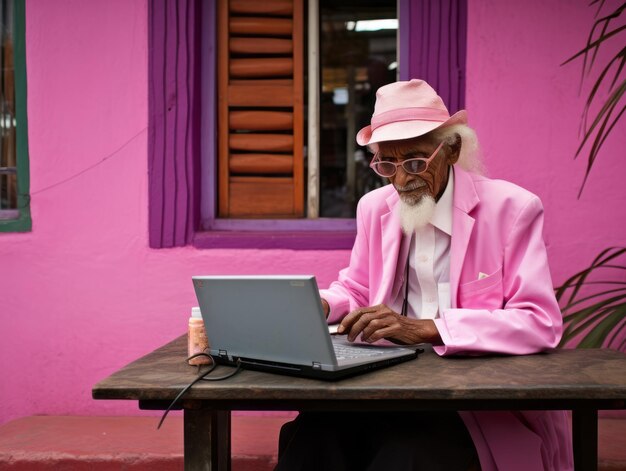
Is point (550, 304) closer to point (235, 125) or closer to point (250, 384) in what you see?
point (250, 384)

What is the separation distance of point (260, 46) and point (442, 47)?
95cm

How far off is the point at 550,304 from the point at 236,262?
1.79m

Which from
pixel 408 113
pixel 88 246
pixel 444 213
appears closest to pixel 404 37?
pixel 408 113

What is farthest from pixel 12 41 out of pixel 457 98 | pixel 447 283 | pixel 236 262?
pixel 447 283

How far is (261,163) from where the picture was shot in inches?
146

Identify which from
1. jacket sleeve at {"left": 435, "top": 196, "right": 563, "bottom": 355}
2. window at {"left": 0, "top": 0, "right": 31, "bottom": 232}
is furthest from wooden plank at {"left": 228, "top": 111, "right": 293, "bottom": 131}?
jacket sleeve at {"left": 435, "top": 196, "right": 563, "bottom": 355}

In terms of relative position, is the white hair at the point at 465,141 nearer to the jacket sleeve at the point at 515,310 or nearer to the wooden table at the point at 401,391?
the jacket sleeve at the point at 515,310

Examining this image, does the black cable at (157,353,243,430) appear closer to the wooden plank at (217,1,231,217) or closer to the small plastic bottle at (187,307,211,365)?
the small plastic bottle at (187,307,211,365)

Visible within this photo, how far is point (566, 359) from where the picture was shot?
1933 millimetres

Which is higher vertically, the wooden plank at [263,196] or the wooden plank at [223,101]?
the wooden plank at [223,101]

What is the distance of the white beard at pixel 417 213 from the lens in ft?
7.64

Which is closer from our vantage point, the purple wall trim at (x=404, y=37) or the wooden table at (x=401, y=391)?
the wooden table at (x=401, y=391)

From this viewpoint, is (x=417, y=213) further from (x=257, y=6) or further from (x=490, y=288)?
(x=257, y=6)

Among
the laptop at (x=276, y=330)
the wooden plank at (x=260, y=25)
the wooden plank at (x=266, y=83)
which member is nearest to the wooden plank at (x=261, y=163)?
the wooden plank at (x=266, y=83)
